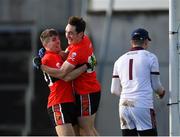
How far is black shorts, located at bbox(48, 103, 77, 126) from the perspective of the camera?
27.9 ft

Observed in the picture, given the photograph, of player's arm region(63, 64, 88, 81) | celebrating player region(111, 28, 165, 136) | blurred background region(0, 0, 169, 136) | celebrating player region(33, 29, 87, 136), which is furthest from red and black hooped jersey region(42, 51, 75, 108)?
blurred background region(0, 0, 169, 136)

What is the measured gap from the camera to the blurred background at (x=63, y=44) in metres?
15.0

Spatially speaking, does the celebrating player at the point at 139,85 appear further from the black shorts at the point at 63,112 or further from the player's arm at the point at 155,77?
the black shorts at the point at 63,112

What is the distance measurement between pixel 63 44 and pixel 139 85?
20.3 ft

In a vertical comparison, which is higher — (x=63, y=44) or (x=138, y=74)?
(x=63, y=44)

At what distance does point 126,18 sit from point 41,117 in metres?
2.54

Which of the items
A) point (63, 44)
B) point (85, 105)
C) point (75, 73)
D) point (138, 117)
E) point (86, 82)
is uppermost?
point (63, 44)

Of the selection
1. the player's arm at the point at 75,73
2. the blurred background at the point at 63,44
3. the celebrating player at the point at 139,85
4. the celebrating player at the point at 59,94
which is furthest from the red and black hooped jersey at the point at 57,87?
the blurred background at the point at 63,44

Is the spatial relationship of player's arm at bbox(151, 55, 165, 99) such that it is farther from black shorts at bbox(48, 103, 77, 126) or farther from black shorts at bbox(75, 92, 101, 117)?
black shorts at bbox(48, 103, 77, 126)

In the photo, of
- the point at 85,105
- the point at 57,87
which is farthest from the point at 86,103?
the point at 57,87

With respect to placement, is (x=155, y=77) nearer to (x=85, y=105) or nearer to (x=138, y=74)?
(x=138, y=74)

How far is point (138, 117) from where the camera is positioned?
8484 millimetres

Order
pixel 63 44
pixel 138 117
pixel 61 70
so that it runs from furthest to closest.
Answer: pixel 63 44, pixel 138 117, pixel 61 70

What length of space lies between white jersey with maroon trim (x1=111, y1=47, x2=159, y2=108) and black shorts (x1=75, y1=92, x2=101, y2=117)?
1.02 feet
